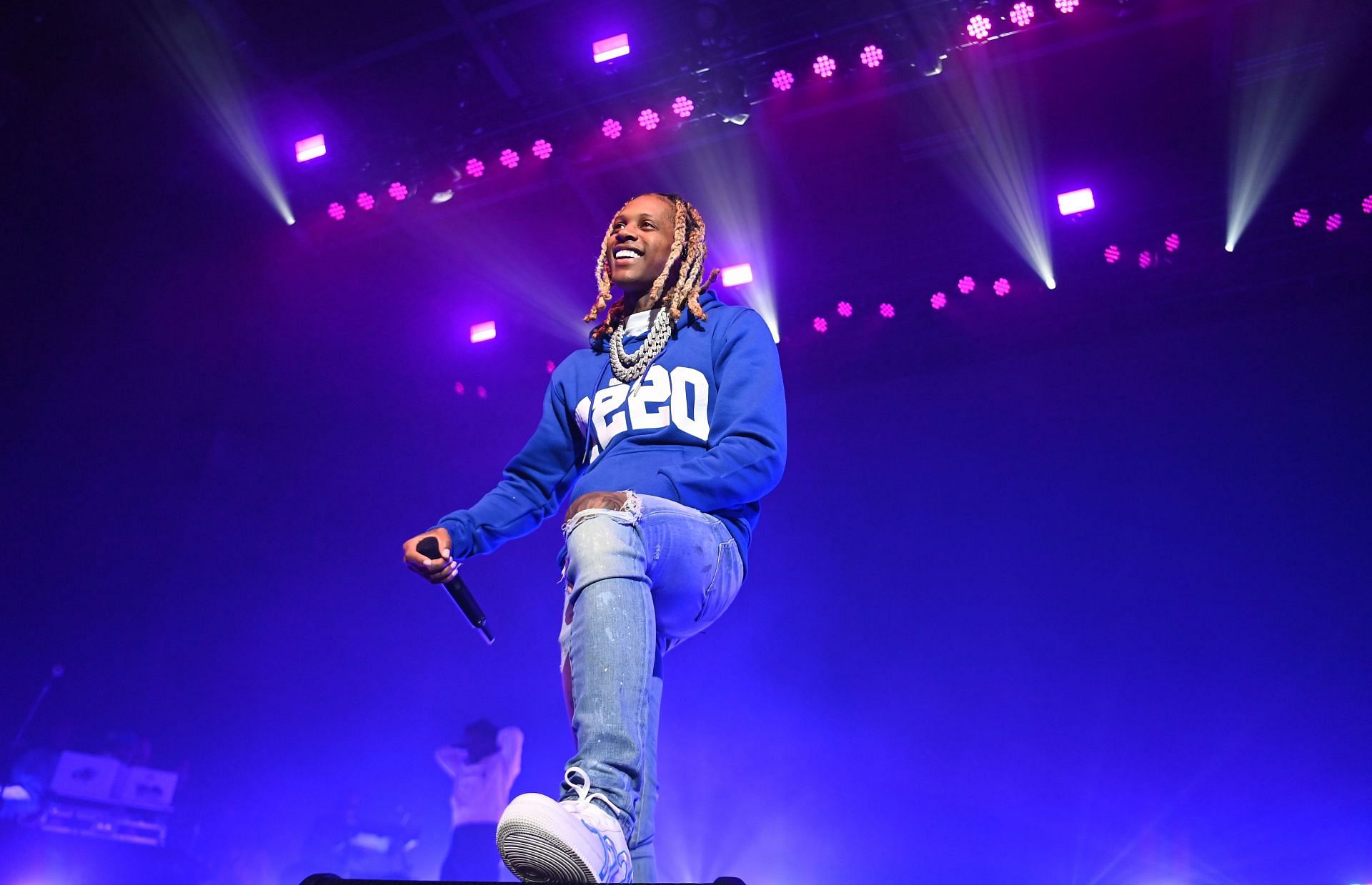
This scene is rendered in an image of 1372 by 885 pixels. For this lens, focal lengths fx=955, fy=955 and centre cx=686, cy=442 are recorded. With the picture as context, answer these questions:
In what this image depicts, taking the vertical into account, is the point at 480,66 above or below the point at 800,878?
above

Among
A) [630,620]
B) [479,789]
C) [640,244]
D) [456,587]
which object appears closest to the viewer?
[630,620]

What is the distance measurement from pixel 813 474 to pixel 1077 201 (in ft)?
7.10

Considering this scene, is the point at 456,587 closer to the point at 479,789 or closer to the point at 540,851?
the point at 540,851

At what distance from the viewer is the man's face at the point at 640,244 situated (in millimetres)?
2264

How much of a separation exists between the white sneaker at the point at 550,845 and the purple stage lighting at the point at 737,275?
4.92m

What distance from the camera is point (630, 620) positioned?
58.7 inches

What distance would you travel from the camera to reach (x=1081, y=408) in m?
5.64

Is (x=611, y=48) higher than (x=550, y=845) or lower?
higher

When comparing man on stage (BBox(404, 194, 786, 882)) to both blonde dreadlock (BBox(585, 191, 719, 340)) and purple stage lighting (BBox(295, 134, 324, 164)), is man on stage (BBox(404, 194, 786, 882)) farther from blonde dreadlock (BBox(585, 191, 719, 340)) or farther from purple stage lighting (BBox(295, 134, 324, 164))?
purple stage lighting (BBox(295, 134, 324, 164))

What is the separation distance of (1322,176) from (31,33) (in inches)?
267

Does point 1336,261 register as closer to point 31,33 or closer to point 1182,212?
point 1182,212

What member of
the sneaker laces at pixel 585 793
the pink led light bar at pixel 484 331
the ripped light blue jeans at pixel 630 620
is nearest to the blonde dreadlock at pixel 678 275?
the ripped light blue jeans at pixel 630 620

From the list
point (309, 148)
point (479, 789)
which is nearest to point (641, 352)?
point (479, 789)

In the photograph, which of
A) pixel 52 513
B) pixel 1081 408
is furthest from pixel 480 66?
pixel 1081 408
